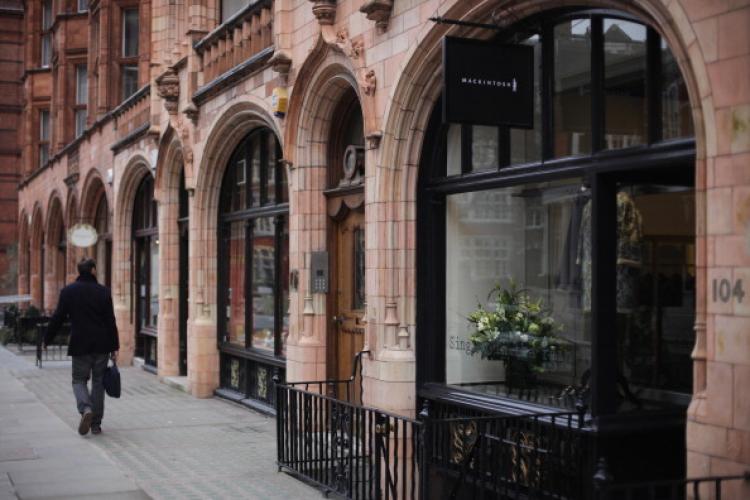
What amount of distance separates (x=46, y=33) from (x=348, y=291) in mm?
27956

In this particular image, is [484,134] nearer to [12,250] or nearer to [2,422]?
[2,422]

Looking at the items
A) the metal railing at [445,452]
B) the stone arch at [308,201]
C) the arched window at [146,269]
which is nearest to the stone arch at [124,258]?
the arched window at [146,269]

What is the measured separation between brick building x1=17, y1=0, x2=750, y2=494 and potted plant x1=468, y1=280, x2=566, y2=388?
0.09 meters

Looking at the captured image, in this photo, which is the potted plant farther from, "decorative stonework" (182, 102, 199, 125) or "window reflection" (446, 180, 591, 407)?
"decorative stonework" (182, 102, 199, 125)

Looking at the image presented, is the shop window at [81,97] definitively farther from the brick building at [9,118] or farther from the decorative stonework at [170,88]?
the decorative stonework at [170,88]

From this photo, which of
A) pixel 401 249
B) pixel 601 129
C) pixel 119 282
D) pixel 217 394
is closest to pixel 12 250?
pixel 119 282

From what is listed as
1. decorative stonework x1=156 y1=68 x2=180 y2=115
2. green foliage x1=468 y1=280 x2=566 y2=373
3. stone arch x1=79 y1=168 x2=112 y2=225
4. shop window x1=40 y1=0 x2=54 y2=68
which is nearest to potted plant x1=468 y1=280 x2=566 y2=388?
green foliage x1=468 y1=280 x2=566 y2=373

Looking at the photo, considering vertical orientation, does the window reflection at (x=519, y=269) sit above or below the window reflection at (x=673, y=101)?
below

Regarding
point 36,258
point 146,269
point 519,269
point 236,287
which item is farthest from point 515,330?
point 36,258

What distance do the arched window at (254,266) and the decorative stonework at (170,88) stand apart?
186cm

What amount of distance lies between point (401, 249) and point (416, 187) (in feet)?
1.93

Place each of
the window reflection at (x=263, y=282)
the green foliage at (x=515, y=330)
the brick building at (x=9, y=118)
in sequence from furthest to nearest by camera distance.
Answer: the brick building at (x=9, y=118), the window reflection at (x=263, y=282), the green foliage at (x=515, y=330)

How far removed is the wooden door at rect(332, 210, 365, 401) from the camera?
1103 centimetres

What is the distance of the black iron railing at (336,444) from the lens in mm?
7855
